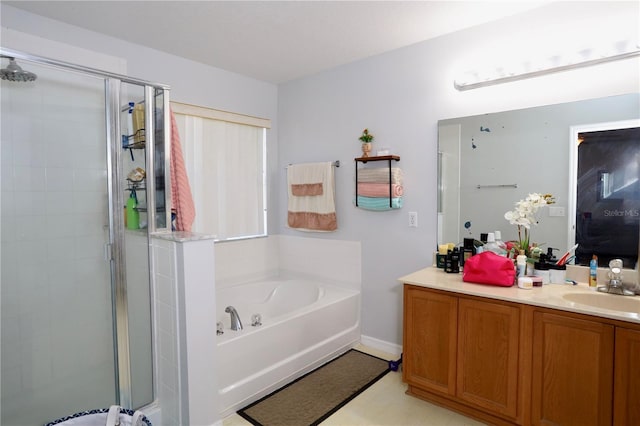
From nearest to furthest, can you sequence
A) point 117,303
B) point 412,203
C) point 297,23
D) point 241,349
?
point 117,303 → point 241,349 → point 297,23 → point 412,203

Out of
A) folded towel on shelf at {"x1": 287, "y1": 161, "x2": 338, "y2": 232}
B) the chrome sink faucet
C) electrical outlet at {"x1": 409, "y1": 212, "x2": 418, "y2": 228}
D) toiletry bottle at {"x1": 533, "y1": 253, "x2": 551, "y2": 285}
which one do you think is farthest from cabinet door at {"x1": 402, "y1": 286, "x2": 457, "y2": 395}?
folded towel on shelf at {"x1": 287, "y1": 161, "x2": 338, "y2": 232}

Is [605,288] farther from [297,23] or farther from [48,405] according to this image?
[48,405]

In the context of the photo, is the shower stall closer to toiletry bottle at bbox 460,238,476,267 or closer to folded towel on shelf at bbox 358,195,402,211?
folded towel on shelf at bbox 358,195,402,211

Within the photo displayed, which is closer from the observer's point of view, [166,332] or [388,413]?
[166,332]

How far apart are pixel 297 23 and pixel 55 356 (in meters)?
2.53

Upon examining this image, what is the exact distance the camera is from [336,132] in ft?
10.5

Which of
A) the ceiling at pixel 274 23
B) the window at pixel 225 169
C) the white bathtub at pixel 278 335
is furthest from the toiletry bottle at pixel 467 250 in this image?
the window at pixel 225 169

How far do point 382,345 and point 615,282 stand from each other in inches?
66.7

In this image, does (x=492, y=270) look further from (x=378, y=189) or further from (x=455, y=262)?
(x=378, y=189)

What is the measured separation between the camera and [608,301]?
1.85 metres

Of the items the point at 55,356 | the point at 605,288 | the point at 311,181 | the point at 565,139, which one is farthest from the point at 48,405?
the point at 565,139

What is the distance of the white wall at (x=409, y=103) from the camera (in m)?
2.06

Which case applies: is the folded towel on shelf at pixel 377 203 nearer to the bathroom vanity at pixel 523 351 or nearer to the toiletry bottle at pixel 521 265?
the bathroom vanity at pixel 523 351

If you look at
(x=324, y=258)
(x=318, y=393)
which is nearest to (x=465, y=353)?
(x=318, y=393)
